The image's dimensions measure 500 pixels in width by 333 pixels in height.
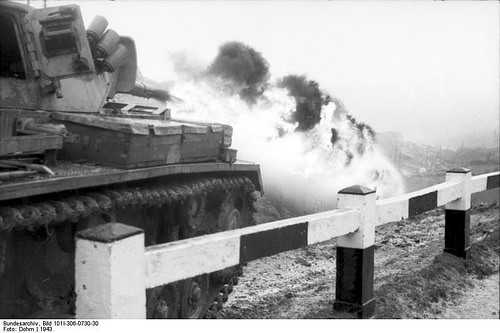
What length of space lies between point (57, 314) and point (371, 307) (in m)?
2.48

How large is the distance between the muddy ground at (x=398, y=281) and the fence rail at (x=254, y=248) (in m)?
0.38

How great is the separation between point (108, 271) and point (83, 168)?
2536mm

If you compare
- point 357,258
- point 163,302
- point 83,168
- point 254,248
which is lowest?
point 163,302

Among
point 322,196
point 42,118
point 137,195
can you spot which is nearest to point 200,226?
point 137,195

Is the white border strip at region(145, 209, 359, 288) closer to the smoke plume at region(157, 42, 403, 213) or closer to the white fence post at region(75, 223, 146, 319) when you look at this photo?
the white fence post at region(75, 223, 146, 319)

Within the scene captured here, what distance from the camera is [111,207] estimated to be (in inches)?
209

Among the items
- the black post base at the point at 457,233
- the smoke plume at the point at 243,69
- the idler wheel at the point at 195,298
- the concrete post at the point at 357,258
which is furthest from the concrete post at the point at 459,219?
the smoke plume at the point at 243,69

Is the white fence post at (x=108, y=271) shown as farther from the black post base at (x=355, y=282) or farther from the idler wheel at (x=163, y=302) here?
the idler wheel at (x=163, y=302)

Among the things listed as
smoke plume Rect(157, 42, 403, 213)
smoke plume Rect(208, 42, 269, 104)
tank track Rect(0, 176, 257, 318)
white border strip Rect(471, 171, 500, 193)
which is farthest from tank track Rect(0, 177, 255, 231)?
smoke plume Rect(208, 42, 269, 104)

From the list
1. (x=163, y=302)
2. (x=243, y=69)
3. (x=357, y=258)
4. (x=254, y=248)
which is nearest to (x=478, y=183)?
(x=357, y=258)

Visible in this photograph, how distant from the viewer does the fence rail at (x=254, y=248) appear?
2.93 m

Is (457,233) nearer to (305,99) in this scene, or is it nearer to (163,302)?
(163,302)

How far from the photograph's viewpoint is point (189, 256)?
3473mm

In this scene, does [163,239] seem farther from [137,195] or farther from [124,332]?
[124,332]
